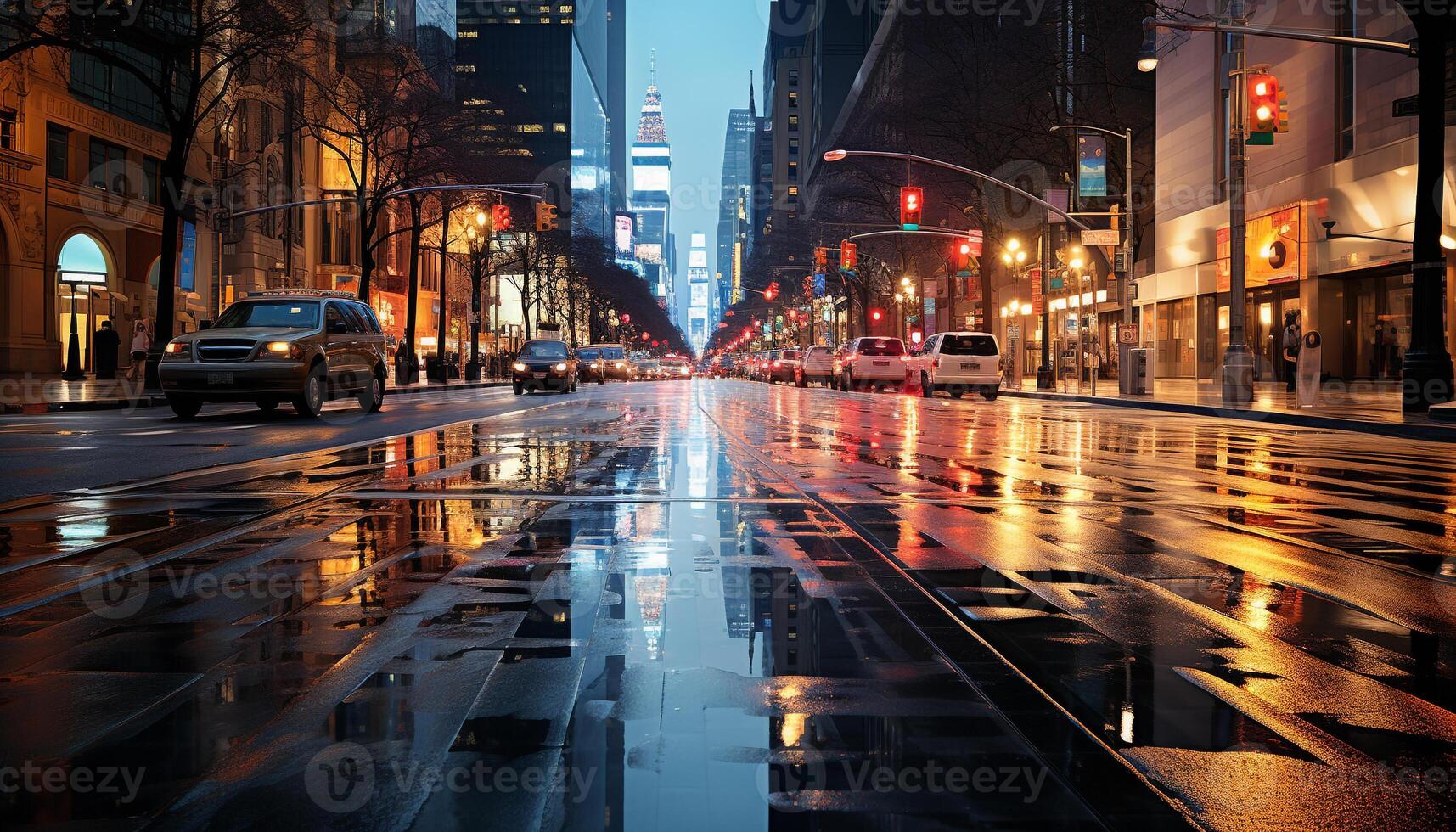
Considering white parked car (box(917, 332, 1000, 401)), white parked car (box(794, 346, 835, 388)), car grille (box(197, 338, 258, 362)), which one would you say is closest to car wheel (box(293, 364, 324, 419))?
car grille (box(197, 338, 258, 362))

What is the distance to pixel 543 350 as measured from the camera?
154 ft

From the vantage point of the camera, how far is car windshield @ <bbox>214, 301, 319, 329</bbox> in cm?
2314

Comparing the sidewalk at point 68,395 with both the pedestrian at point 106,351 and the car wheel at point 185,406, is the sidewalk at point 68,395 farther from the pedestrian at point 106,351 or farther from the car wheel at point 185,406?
the car wheel at point 185,406

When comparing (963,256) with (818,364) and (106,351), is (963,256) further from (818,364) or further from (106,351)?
(106,351)

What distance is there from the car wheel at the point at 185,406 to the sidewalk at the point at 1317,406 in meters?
21.5

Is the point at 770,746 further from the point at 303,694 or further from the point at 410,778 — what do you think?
the point at 303,694

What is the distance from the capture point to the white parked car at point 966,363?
40.6m

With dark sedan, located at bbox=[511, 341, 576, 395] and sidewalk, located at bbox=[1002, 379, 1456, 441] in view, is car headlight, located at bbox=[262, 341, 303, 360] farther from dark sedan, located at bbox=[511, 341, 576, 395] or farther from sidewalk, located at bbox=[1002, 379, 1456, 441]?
dark sedan, located at bbox=[511, 341, 576, 395]

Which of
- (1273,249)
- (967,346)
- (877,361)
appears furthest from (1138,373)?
(877,361)

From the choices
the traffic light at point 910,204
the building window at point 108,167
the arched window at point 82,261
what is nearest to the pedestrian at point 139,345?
the arched window at point 82,261

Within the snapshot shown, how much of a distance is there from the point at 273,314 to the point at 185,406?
2.42m

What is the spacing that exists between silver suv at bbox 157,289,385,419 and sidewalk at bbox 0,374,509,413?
422 centimetres

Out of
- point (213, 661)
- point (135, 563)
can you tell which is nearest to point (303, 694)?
point (213, 661)

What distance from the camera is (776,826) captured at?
314 cm
